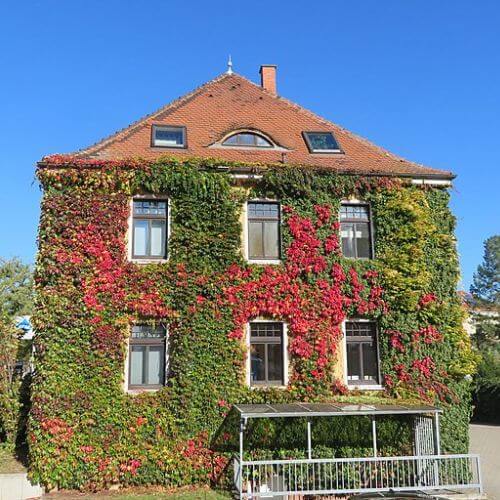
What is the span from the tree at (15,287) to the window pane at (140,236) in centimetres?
A: 1601

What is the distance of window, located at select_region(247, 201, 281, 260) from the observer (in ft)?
51.2

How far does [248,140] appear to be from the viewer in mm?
17234

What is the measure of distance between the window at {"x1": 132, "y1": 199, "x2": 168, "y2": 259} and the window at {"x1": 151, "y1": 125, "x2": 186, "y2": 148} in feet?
7.05

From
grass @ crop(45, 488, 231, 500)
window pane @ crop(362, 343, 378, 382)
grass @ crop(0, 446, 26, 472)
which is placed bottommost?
grass @ crop(45, 488, 231, 500)

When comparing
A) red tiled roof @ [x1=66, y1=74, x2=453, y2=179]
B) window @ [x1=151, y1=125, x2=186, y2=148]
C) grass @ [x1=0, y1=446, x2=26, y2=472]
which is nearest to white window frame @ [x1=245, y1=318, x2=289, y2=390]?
red tiled roof @ [x1=66, y1=74, x2=453, y2=179]

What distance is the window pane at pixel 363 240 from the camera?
52.7 feet

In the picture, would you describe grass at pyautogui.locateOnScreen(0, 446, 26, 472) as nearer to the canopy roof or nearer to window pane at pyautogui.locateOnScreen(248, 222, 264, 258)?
the canopy roof

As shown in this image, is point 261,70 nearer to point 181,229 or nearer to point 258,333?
point 181,229

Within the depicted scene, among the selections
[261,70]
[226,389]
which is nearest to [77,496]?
[226,389]

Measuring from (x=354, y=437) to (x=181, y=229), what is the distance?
7.34 meters

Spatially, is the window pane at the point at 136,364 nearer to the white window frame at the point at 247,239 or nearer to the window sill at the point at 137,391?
the window sill at the point at 137,391

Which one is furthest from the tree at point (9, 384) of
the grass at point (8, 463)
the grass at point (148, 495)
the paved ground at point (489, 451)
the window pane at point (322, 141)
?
the paved ground at point (489, 451)

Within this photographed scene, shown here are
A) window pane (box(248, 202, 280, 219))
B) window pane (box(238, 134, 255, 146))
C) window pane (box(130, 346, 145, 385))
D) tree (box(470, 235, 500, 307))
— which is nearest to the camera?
window pane (box(130, 346, 145, 385))

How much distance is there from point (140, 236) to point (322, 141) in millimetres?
6857
